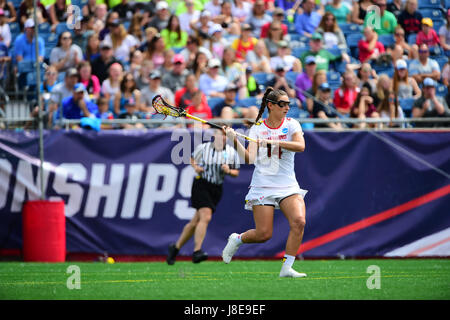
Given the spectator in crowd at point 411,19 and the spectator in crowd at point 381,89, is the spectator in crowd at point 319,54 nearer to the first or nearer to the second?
the spectator in crowd at point 381,89

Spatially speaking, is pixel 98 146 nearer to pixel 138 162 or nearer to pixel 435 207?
pixel 138 162

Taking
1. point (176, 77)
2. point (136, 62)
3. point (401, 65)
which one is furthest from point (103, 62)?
point (401, 65)

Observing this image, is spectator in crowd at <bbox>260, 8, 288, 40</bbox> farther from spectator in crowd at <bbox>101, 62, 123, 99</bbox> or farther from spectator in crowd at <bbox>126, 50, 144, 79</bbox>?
spectator in crowd at <bbox>101, 62, 123, 99</bbox>

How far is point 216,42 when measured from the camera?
726 inches

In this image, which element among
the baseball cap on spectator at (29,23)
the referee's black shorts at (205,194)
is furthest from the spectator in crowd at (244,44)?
the referee's black shorts at (205,194)

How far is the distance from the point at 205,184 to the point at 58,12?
7.34 metres

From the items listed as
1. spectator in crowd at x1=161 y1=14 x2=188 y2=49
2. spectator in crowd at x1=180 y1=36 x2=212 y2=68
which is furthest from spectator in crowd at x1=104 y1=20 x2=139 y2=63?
spectator in crowd at x1=180 y1=36 x2=212 y2=68

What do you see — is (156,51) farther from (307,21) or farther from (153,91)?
(307,21)

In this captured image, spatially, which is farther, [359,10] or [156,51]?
[359,10]

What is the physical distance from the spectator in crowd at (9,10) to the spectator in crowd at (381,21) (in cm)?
787

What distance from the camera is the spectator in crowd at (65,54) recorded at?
17688mm

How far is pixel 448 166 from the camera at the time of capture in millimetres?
15164

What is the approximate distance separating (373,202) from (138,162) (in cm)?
411
